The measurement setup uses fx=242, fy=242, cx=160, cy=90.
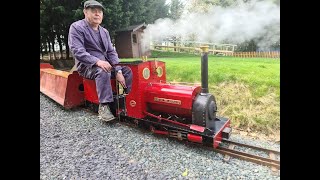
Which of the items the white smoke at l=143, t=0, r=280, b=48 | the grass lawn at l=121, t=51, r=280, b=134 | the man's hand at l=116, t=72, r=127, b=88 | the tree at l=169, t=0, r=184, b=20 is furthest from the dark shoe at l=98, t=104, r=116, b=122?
the tree at l=169, t=0, r=184, b=20

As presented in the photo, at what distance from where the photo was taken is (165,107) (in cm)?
230

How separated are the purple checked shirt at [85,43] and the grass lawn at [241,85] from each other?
59 centimetres

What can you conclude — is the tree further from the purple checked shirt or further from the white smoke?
the purple checked shirt

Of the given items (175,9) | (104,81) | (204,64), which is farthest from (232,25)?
(104,81)

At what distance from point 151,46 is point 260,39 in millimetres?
1758

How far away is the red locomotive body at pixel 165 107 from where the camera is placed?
2012 millimetres

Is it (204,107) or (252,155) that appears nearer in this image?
(252,155)

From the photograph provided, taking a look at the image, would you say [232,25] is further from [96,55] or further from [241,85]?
[96,55]

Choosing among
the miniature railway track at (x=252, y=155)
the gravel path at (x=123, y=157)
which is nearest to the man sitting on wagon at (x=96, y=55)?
the gravel path at (x=123, y=157)

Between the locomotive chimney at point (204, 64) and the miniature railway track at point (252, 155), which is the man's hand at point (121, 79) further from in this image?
the miniature railway track at point (252, 155)

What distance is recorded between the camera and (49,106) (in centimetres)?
316

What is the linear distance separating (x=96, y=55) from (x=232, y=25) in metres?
1.41
